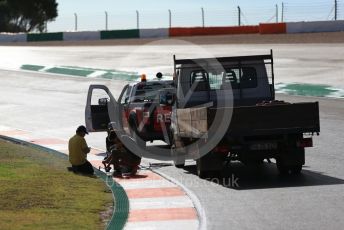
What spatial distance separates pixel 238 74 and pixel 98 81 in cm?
2238

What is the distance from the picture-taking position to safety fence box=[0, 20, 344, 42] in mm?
50013

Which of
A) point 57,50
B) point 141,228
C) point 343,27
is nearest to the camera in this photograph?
point 141,228

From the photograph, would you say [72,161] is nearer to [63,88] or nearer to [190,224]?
[190,224]

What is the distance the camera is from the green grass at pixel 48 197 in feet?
36.2

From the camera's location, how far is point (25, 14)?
112 meters

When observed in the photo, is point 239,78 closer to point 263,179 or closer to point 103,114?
point 263,179

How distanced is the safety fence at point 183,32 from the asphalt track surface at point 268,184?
18.5 m

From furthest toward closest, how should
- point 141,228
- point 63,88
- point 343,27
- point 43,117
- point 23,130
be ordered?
point 343,27 → point 63,88 → point 43,117 → point 23,130 → point 141,228

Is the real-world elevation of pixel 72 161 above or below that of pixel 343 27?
below

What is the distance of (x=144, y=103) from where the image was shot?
19875 millimetres

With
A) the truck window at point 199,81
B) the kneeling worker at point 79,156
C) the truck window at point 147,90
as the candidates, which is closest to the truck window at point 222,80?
the truck window at point 199,81

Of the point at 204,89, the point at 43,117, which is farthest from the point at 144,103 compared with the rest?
the point at 43,117

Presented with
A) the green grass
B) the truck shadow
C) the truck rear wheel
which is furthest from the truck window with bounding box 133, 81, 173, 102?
the truck rear wheel

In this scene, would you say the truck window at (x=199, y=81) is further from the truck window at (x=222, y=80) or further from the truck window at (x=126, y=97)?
the truck window at (x=126, y=97)
